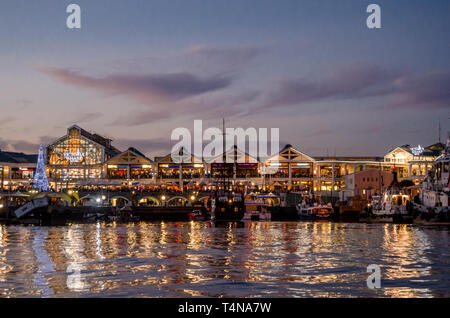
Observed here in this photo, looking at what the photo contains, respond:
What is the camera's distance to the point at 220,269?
2412 cm

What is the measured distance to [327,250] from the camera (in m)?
32.7

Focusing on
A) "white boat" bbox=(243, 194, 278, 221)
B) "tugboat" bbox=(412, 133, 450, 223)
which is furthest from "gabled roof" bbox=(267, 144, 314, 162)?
"tugboat" bbox=(412, 133, 450, 223)

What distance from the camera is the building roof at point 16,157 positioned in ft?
411

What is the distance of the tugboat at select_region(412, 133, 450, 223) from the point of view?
6231cm

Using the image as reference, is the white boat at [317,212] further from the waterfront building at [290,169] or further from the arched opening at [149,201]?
the arched opening at [149,201]

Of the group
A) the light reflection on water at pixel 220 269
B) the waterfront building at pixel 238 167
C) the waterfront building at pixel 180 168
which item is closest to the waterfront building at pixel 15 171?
the waterfront building at pixel 180 168

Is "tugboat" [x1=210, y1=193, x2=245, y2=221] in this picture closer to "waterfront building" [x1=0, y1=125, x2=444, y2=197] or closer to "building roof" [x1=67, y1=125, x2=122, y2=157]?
"waterfront building" [x1=0, y1=125, x2=444, y2=197]

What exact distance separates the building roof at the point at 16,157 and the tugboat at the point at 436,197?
92549 millimetres

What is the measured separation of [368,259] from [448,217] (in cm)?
3653

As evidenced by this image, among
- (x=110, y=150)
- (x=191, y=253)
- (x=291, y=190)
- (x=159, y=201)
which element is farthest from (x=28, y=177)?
(x=191, y=253)

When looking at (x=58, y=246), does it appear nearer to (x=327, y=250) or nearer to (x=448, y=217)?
(x=327, y=250)

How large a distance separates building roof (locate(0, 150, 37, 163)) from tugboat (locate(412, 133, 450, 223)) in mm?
92549

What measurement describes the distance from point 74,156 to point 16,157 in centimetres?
2818

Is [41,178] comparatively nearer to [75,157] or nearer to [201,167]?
[75,157]
